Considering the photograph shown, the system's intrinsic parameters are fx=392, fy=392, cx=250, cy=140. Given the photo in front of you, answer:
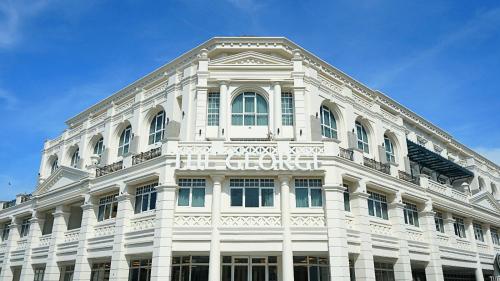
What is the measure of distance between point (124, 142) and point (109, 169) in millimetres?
4440

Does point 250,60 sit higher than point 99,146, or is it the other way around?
point 250,60

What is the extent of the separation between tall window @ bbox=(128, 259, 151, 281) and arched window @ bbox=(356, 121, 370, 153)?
16085 millimetres

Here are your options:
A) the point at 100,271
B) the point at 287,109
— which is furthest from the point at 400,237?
the point at 100,271

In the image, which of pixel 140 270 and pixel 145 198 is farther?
pixel 145 198

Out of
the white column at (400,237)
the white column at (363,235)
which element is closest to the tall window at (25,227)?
the white column at (363,235)

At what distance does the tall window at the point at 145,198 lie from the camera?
2152 cm

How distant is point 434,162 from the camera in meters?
33.0

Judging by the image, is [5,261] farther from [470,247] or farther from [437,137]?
[437,137]

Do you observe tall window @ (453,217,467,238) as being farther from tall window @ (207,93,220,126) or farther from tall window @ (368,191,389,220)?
tall window @ (207,93,220,126)

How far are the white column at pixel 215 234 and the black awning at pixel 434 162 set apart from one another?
59.8ft

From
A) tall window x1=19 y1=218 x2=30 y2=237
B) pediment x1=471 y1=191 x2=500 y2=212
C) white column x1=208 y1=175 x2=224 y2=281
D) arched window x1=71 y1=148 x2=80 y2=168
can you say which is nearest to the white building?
white column x1=208 y1=175 x2=224 y2=281

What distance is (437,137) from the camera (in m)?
37.9

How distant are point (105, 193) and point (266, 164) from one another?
10720 mm

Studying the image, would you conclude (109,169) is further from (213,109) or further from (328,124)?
(328,124)
